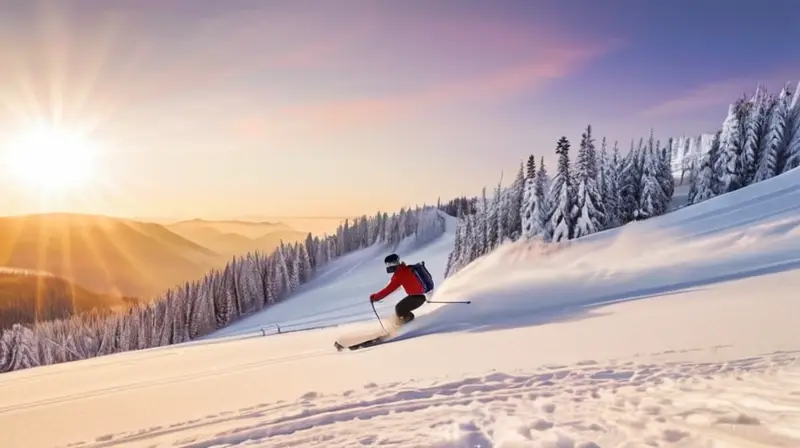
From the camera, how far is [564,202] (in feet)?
117

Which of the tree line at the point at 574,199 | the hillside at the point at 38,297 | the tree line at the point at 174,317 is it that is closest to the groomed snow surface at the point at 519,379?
the tree line at the point at 574,199

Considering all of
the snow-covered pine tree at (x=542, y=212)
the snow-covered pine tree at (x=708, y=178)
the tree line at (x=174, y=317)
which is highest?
the snow-covered pine tree at (x=708, y=178)

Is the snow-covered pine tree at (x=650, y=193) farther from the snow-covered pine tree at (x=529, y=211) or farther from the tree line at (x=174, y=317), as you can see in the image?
the tree line at (x=174, y=317)

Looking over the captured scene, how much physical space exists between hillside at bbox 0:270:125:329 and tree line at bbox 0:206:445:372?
8589 centimetres

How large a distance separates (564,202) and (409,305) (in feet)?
89.0

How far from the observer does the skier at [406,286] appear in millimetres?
12172

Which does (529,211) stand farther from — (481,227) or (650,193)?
(481,227)

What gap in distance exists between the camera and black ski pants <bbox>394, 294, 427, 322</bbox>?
1253 cm

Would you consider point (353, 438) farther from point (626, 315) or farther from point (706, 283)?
point (706, 283)

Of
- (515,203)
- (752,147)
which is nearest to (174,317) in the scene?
(515,203)

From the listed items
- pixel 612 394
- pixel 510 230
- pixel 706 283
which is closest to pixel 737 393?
pixel 612 394

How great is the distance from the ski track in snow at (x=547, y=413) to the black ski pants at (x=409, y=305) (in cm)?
575

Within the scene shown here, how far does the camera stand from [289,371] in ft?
28.8

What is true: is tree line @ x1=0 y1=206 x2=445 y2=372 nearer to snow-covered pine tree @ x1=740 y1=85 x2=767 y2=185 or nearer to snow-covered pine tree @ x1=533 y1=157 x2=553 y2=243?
snow-covered pine tree @ x1=533 y1=157 x2=553 y2=243
